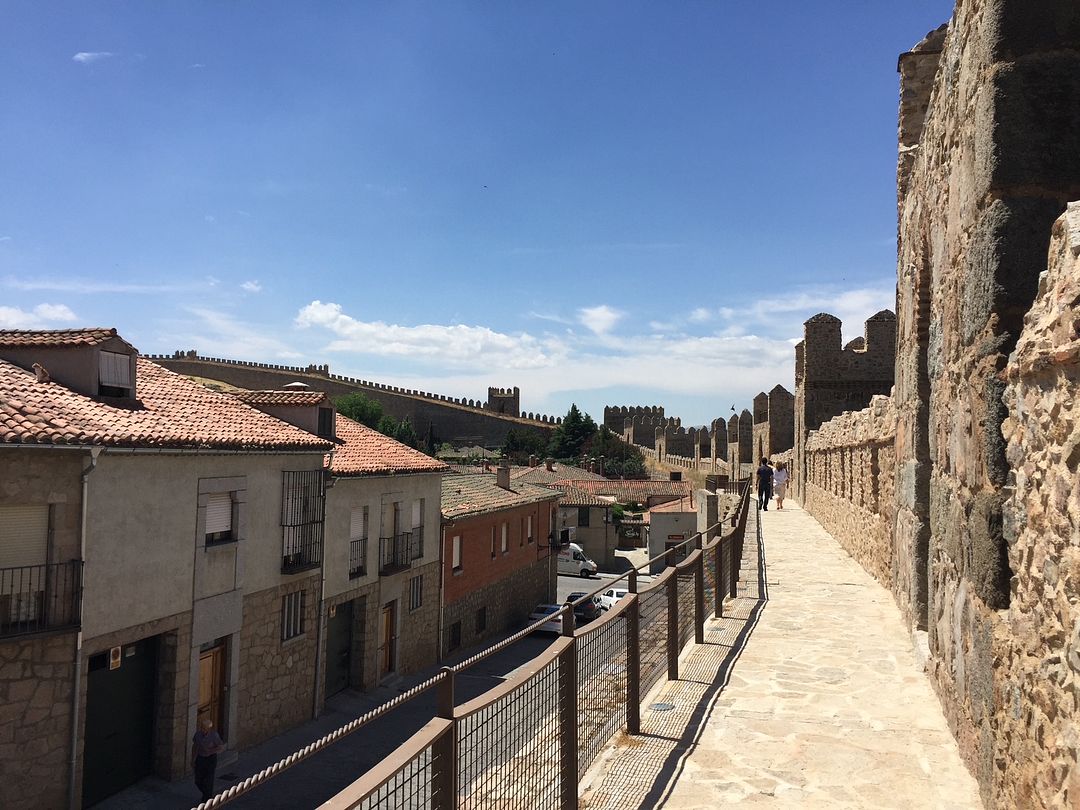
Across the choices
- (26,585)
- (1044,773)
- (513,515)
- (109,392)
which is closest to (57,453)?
(26,585)

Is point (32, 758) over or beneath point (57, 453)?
beneath

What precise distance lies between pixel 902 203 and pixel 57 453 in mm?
10987

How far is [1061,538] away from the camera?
9.07 ft

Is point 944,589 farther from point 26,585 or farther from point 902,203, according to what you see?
point 26,585

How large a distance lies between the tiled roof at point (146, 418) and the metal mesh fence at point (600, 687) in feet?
27.7

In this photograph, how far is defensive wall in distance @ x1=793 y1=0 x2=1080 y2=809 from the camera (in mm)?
2791

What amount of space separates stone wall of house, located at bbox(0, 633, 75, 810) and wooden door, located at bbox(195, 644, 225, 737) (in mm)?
2751

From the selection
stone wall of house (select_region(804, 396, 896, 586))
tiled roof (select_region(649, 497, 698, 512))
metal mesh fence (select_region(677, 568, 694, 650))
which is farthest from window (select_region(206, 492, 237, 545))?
tiled roof (select_region(649, 497, 698, 512))

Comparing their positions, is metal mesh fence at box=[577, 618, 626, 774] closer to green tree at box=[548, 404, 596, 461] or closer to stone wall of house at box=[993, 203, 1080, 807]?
stone wall of house at box=[993, 203, 1080, 807]

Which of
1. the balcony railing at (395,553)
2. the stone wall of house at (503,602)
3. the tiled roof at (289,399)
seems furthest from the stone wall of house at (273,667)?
the stone wall of house at (503,602)

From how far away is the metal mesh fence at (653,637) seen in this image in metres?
6.22

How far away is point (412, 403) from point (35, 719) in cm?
8414

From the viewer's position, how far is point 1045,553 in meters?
2.96

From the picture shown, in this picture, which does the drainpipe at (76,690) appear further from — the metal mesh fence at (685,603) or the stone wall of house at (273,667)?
the metal mesh fence at (685,603)
